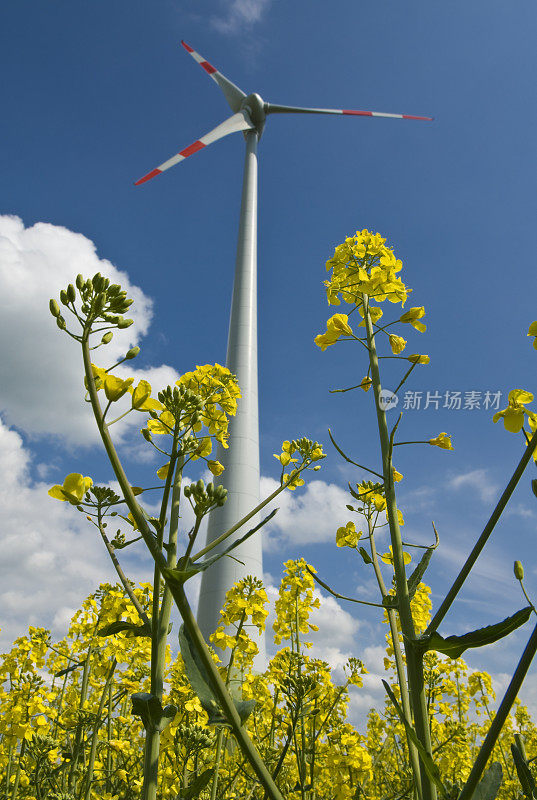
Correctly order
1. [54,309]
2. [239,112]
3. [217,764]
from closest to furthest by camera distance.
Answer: [54,309], [217,764], [239,112]

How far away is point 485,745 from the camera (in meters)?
0.94

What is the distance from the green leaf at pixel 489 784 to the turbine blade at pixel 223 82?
27.0 metres

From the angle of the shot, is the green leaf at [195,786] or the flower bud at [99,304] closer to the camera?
the flower bud at [99,304]

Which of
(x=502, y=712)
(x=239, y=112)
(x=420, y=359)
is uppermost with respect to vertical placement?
(x=239, y=112)

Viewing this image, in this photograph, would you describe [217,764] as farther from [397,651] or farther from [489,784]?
[489,784]

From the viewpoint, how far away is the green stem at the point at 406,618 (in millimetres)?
1172

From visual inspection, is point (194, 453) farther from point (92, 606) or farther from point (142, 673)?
point (92, 606)

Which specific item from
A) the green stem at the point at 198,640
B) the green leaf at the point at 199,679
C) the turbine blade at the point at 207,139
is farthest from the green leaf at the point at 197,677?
the turbine blade at the point at 207,139

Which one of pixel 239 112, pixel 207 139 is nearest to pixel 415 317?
pixel 207 139

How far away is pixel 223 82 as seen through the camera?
79.2ft

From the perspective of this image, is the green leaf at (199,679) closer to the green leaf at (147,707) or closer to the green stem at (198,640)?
the green stem at (198,640)

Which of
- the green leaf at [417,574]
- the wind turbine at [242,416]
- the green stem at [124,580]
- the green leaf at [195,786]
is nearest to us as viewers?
the green leaf at [417,574]

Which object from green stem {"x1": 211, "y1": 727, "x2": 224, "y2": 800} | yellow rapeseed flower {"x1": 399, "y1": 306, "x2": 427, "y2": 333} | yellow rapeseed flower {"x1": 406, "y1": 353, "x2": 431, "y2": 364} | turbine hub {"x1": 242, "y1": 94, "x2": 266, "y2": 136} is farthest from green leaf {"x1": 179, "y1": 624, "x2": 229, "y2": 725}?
turbine hub {"x1": 242, "y1": 94, "x2": 266, "y2": 136}

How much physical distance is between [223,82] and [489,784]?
2795 cm
